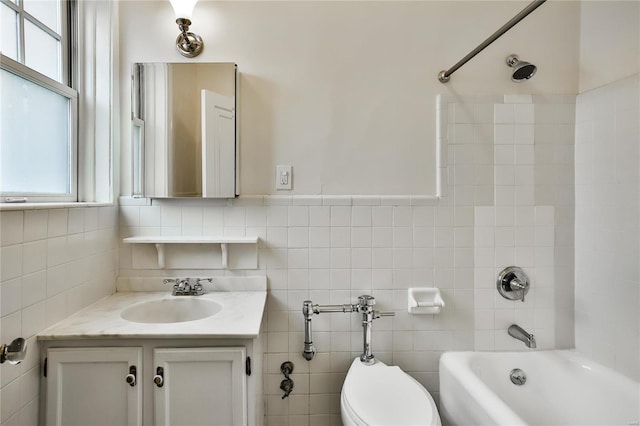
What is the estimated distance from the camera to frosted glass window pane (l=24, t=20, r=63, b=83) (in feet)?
3.63

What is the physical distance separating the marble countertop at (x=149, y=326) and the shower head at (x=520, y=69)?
5.08ft

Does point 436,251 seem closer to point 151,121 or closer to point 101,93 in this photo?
point 151,121

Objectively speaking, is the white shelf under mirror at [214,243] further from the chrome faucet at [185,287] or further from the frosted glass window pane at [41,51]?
the frosted glass window pane at [41,51]

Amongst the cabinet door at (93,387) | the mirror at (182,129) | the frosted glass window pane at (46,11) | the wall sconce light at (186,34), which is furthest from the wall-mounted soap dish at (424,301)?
the frosted glass window pane at (46,11)

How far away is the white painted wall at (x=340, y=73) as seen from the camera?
144 cm

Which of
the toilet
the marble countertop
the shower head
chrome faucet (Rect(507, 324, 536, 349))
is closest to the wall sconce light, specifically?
the marble countertop

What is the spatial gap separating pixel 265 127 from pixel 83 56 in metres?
0.85

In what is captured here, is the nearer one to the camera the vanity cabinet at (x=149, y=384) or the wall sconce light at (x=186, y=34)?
the vanity cabinet at (x=149, y=384)

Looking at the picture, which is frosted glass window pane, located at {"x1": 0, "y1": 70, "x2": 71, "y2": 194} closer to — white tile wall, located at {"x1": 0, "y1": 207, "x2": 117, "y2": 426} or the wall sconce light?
white tile wall, located at {"x1": 0, "y1": 207, "x2": 117, "y2": 426}

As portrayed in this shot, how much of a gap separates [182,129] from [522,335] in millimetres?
1847

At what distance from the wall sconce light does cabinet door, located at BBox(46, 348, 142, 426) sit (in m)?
1.29

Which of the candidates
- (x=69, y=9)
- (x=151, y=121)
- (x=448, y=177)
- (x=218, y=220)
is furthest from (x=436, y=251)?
(x=69, y=9)

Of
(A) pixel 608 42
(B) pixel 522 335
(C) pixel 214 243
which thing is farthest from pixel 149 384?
(A) pixel 608 42

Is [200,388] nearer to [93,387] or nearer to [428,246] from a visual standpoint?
[93,387]
